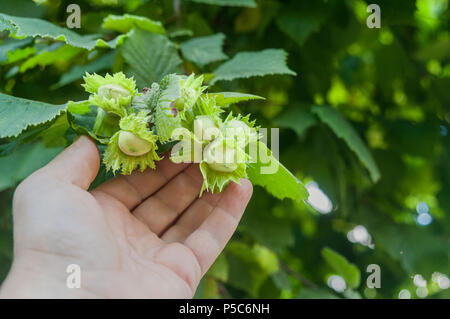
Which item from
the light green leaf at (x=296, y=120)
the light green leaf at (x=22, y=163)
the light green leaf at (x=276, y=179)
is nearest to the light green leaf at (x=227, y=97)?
the light green leaf at (x=276, y=179)

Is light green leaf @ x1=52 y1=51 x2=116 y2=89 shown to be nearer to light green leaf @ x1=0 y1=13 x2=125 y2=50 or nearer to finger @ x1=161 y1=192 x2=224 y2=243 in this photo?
light green leaf @ x1=0 y1=13 x2=125 y2=50

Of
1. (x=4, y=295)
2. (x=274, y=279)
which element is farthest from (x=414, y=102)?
(x=4, y=295)

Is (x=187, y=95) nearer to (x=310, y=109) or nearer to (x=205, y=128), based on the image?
(x=205, y=128)

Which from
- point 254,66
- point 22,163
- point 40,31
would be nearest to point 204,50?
point 254,66

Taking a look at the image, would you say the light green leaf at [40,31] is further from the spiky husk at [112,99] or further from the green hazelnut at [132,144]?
the green hazelnut at [132,144]

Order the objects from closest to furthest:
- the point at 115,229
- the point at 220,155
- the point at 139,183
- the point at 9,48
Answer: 1. the point at 220,155
2. the point at 115,229
3. the point at 139,183
4. the point at 9,48
